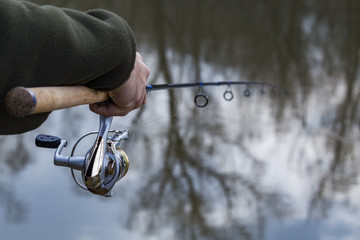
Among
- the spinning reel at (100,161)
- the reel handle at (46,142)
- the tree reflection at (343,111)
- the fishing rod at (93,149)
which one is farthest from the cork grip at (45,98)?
the tree reflection at (343,111)

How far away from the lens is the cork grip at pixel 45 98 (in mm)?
572

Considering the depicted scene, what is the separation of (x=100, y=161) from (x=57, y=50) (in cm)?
32

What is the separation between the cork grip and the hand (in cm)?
3

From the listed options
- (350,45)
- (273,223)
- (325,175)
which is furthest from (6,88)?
(350,45)

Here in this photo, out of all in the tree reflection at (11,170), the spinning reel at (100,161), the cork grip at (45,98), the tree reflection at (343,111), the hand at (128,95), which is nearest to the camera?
the cork grip at (45,98)

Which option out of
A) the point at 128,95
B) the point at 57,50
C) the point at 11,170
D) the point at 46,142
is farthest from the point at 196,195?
the point at 57,50

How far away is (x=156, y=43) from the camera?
14.5 ft

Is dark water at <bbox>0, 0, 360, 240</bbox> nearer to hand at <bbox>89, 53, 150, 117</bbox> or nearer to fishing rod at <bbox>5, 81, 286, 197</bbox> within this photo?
fishing rod at <bbox>5, 81, 286, 197</bbox>

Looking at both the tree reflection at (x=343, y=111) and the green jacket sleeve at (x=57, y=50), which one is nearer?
the green jacket sleeve at (x=57, y=50)

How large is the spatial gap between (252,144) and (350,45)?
9.37 ft

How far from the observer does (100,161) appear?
38.7 inches

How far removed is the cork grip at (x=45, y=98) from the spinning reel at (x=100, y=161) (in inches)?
5.3

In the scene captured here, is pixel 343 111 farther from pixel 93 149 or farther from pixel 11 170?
pixel 93 149

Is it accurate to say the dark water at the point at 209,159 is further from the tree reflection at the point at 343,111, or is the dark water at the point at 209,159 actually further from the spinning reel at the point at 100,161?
the spinning reel at the point at 100,161
